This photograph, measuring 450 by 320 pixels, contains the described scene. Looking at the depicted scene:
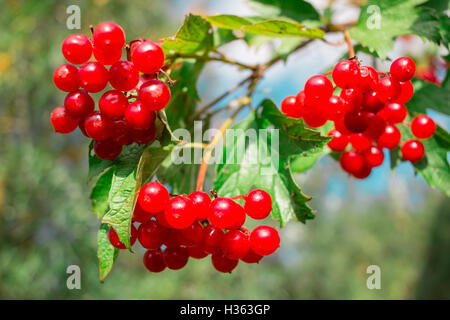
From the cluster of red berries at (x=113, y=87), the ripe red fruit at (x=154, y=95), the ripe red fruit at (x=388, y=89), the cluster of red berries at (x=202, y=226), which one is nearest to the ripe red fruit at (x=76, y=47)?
the cluster of red berries at (x=113, y=87)

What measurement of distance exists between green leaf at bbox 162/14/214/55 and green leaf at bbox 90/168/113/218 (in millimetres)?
260

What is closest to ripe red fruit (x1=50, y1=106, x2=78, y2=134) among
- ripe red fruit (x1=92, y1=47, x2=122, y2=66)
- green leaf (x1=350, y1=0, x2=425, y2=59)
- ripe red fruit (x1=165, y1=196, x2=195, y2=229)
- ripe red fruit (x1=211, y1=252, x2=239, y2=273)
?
ripe red fruit (x1=92, y1=47, x2=122, y2=66)

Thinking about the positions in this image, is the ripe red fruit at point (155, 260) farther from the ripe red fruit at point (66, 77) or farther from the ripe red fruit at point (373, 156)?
the ripe red fruit at point (373, 156)

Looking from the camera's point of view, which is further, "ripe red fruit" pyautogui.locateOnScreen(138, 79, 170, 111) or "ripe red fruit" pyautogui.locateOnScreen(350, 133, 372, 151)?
"ripe red fruit" pyautogui.locateOnScreen(350, 133, 372, 151)

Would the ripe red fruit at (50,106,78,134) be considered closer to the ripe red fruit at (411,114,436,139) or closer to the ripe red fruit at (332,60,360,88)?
the ripe red fruit at (332,60,360,88)

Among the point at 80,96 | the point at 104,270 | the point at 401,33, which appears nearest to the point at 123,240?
the point at 104,270

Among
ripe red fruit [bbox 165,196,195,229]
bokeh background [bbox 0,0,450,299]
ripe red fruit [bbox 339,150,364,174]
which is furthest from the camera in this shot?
bokeh background [bbox 0,0,450,299]

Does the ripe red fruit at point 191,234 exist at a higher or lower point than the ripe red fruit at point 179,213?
lower

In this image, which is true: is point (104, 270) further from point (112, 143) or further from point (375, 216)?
point (375, 216)

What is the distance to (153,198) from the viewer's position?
531 mm

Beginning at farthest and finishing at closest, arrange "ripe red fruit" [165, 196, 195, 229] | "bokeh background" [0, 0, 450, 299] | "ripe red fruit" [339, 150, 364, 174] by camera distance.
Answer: "bokeh background" [0, 0, 450, 299] → "ripe red fruit" [339, 150, 364, 174] → "ripe red fruit" [165, 196, 195, 229]

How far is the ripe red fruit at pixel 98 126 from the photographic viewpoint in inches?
21.5

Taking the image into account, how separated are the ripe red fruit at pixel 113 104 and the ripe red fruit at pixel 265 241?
0.27 metres

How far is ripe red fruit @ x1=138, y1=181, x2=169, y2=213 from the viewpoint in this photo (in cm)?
53
